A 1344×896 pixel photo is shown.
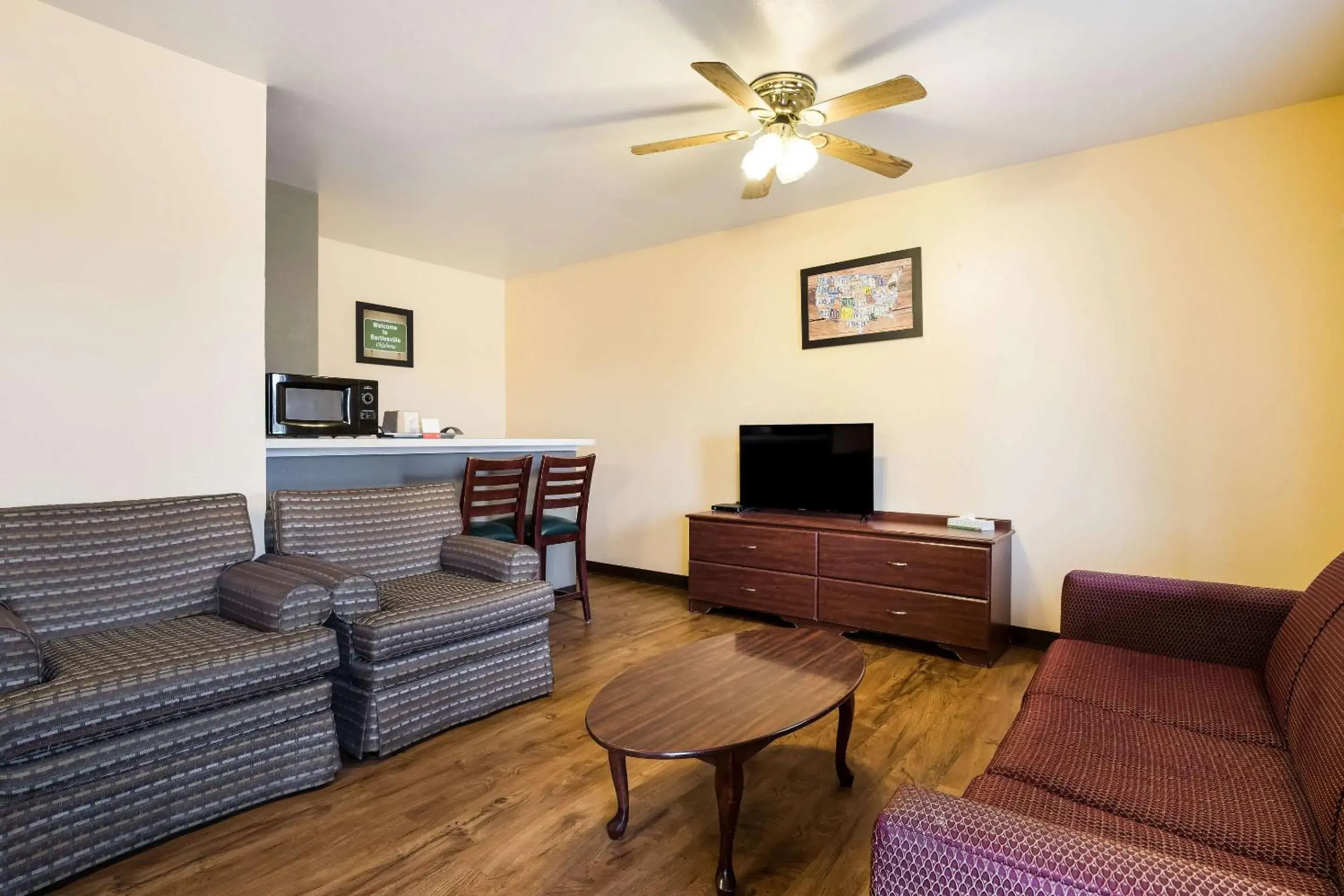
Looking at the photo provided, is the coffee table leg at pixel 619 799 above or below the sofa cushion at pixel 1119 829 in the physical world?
below

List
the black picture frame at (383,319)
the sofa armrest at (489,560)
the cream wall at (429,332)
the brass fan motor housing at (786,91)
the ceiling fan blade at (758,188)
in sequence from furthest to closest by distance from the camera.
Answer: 1. the black picture frame at (383,319)
2. the cream wall at (429,332)
3. the ceiling fan blade at (758,188)
4. the sofa armrest at (489,560)
5. the brass fan motor housing at (786,91)

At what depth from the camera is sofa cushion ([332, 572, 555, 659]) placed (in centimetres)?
220

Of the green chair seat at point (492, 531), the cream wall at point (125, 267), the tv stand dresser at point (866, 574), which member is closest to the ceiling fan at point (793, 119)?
the cream wall at point (125, 267)

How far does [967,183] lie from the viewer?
140 inches

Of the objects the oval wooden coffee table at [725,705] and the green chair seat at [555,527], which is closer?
the oval wooden coffee table at [725,705]

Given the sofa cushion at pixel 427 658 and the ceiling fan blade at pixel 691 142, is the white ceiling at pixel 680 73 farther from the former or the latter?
the sofa cushion at pixel 427 658

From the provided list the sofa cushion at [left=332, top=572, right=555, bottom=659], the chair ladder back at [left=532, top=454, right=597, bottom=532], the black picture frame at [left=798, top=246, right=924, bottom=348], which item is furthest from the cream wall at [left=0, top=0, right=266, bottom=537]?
the black picture frame at [left=798, top=246, right=924, bottom=348]

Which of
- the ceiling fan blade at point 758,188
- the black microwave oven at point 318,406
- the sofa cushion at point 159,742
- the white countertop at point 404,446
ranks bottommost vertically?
the sofa cushion at point 159,742

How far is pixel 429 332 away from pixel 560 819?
4384mm

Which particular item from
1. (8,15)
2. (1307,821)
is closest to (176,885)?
(1307,821)

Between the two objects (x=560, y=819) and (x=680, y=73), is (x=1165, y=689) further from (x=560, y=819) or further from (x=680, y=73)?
(x=680, y=73)

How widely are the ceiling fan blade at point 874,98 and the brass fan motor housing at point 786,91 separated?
0.15 metres

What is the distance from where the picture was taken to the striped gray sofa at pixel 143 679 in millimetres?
1554

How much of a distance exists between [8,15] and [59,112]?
29 cm
